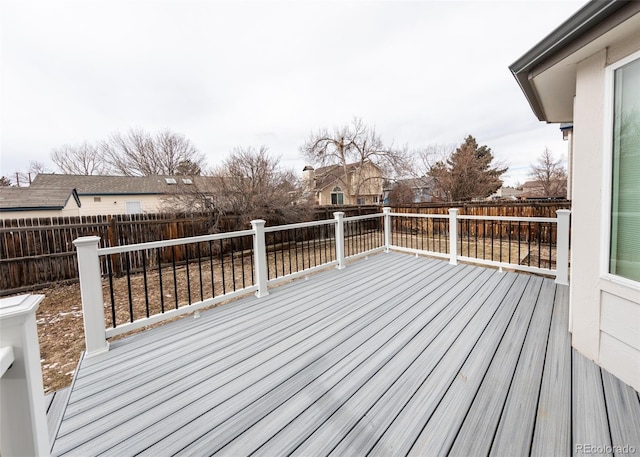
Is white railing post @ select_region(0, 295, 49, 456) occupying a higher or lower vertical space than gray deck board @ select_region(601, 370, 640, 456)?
higher

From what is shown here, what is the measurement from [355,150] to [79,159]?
2185 cm

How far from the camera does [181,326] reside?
2826mm

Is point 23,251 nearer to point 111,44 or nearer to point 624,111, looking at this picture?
point 111,44

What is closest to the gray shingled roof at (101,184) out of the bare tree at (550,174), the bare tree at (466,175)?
the bare tree at (466,175)

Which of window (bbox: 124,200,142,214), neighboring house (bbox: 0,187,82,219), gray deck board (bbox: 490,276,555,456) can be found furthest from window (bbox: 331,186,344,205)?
gray deck board (bbox: 490,276,555,456)

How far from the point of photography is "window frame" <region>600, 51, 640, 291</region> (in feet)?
5.93

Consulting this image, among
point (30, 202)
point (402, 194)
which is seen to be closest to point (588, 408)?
point (30, 202)

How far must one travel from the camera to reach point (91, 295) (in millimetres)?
2277

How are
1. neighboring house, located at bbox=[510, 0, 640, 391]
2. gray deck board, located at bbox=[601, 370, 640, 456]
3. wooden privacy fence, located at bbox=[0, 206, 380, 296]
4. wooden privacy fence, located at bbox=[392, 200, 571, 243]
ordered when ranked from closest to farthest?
gray deck board, located at bbox=[601, 370, 640, 456] < neighboring house, located at bbox=[510, 0, 640, 391] < wooden privacy fence, located at bbox=[0, 206, 380, 296] < wooden privacy fence, located at bbox=[392, 200, 571, 243]

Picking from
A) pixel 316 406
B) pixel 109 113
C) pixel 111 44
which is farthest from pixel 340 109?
pixel 316 406

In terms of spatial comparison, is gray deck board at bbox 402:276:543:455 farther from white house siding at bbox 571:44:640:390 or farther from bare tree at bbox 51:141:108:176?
bare tree at bbox 51:141:108:176

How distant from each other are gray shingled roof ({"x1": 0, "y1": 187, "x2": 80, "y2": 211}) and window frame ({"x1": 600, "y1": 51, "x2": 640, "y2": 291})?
51.2 ft

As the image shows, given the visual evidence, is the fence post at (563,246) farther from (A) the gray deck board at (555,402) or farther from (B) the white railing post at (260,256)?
(B) the white railing post at (260,256)

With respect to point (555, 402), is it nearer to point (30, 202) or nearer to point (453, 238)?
point (453, 238)
